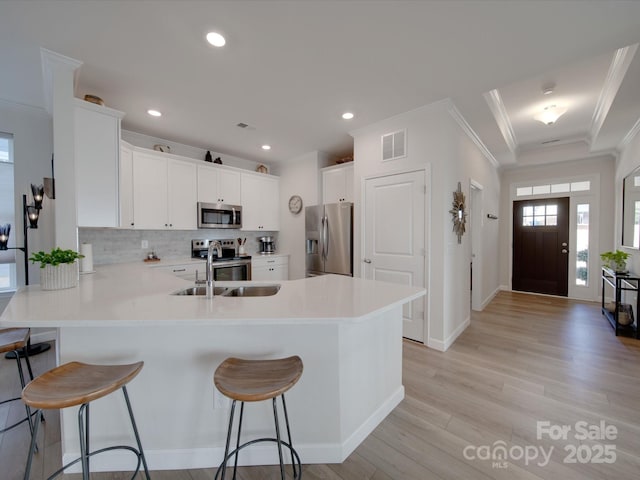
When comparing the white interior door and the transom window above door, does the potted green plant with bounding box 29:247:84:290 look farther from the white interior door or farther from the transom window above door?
the transom window above door

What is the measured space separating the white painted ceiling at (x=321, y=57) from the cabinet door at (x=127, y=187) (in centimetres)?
44

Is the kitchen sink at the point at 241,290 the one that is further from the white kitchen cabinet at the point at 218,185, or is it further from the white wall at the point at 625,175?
the white wall at the point at 625,175

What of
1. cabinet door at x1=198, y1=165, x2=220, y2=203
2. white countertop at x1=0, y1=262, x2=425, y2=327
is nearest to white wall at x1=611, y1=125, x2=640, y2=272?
white countertop at x1=0, y1=262, x2=425, y2=327

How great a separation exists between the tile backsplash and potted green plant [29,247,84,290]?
5.66 feet

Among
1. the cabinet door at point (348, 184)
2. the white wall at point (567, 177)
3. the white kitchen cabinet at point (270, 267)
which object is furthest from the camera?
the white wall at point (567, 177)

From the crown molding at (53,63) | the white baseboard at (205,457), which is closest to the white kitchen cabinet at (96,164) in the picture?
the crown molding at (53,63)

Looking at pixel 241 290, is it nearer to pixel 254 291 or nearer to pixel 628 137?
pixel 254 291

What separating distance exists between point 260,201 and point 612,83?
4596mm

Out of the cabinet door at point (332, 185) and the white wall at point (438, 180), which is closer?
the white wall at point (438, 180)

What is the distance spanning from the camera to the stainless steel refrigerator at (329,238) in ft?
12.4

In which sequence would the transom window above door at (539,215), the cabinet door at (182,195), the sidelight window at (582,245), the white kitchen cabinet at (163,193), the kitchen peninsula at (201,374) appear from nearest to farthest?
the kitchen peninsula at (201,374)
the white kitchen cabinet at (163,193)
the cabinet door at (182,195)
the sidelight window at (582,245)
the transom window above door at (539,215)

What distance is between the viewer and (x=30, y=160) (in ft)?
9.98

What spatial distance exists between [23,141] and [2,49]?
4.93ft

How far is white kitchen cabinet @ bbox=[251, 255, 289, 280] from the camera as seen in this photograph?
4.35m
